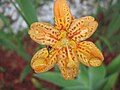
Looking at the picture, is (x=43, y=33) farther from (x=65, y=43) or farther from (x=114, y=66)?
(x=114, y=66)

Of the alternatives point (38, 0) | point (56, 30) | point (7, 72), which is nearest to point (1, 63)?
point (7, 72)

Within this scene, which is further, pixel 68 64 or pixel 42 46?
pixel 42 46

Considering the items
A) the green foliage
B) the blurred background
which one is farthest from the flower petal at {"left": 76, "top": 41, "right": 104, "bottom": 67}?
the green foliage

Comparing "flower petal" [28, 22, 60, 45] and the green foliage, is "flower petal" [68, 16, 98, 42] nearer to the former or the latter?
"flower petal" [28, 22, 60, 45]

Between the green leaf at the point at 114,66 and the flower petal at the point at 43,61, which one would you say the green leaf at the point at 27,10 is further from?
the green leaf at the point at 114,66

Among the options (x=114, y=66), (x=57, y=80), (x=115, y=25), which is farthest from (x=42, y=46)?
(x=115, y=25)

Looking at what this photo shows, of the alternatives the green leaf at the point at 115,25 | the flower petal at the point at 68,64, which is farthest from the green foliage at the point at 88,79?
the flower petal at the point at 68,64
